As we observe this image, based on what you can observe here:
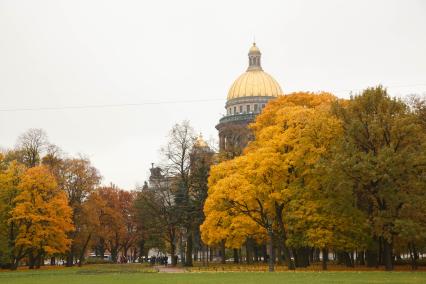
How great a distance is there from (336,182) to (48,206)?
3182 centimetres

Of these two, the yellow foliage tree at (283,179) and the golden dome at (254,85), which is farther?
the golden dome at (254,85)

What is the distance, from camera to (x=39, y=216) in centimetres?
6053

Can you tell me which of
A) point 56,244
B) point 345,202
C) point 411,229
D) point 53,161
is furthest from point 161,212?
point 411,229

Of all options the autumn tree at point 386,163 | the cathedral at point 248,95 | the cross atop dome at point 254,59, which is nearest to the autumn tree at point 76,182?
the autumn tree at point 386,163

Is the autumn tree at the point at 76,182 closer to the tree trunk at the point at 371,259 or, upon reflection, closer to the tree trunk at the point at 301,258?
the tree trunk at the point at 301,258

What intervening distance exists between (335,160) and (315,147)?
5.09 meters

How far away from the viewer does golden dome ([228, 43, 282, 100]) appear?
132m

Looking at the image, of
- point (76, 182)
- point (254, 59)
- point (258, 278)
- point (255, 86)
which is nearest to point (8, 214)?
point (76, 182)

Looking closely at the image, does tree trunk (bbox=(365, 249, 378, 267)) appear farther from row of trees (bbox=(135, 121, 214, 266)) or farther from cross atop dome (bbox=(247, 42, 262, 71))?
cross atop dome (bbox=(247, 42, 262, 71))

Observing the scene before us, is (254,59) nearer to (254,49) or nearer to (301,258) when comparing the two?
(254,49)

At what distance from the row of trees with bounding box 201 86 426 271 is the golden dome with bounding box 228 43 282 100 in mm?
81007

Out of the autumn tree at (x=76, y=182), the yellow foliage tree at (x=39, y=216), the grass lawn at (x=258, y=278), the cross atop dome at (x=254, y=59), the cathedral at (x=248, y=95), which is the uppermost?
the cross atop dome at (x=254, y=59)

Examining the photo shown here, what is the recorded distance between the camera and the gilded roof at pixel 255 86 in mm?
131750

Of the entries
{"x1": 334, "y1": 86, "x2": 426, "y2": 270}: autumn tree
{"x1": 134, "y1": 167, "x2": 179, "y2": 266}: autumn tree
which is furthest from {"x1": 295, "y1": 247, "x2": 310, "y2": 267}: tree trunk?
{"x1": 134, "y1": 167, "x2": 179, "y2": 266}: autumn tree
